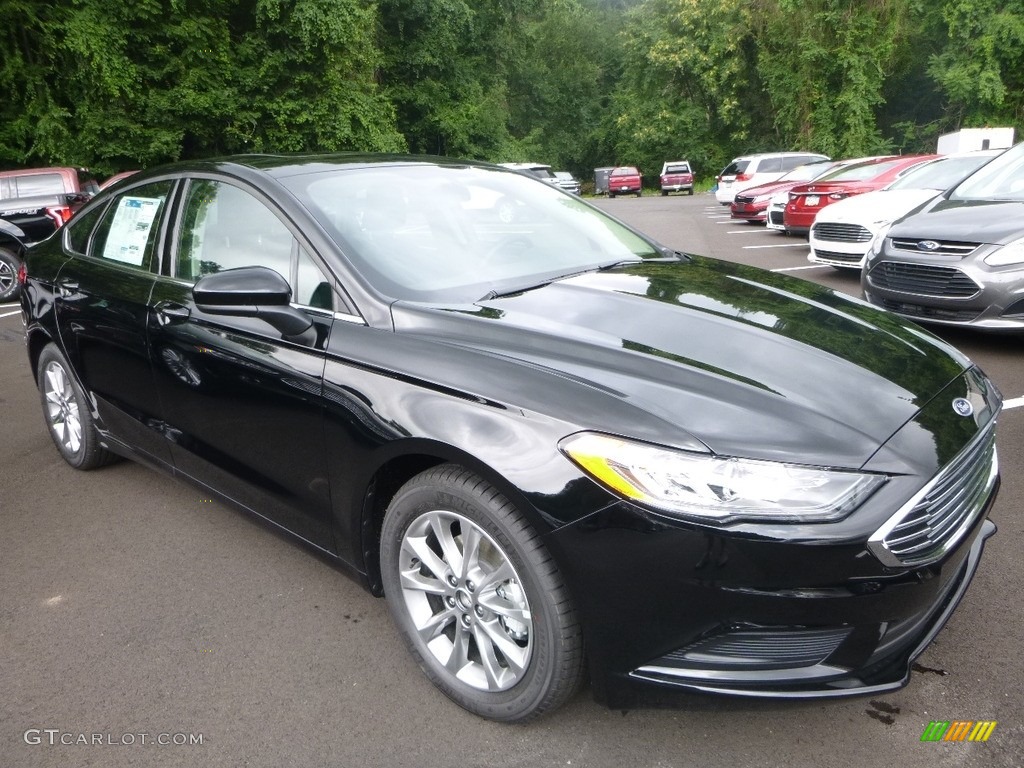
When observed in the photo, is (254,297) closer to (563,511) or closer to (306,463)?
(306,463)

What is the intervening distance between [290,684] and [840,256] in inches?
338

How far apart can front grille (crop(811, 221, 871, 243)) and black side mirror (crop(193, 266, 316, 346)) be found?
819cm

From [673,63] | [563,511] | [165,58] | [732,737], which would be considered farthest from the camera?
[673,63]

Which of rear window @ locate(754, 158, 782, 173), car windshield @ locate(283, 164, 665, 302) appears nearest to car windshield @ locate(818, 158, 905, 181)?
rear window @ locate(754, 158, 782, 173)

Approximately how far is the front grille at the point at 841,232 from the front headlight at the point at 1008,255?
3859mm

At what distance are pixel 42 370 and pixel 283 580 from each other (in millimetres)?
2159

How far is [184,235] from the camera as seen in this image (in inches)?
133

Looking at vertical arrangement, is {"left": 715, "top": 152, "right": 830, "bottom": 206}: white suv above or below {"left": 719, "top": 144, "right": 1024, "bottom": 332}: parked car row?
above

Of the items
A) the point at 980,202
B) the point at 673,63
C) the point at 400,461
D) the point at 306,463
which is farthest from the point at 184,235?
the point at 673,63

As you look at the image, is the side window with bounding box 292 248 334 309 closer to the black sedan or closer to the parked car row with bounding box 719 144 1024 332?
the black sedan

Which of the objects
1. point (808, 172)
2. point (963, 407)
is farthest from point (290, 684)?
point (808, 172)

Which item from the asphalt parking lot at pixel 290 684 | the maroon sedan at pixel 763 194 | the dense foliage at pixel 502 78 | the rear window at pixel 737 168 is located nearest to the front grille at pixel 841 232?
the asphalt parking lot at pixel 290 684

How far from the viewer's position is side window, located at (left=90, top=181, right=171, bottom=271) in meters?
3.54

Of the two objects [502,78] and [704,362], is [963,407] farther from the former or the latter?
[502,78]
